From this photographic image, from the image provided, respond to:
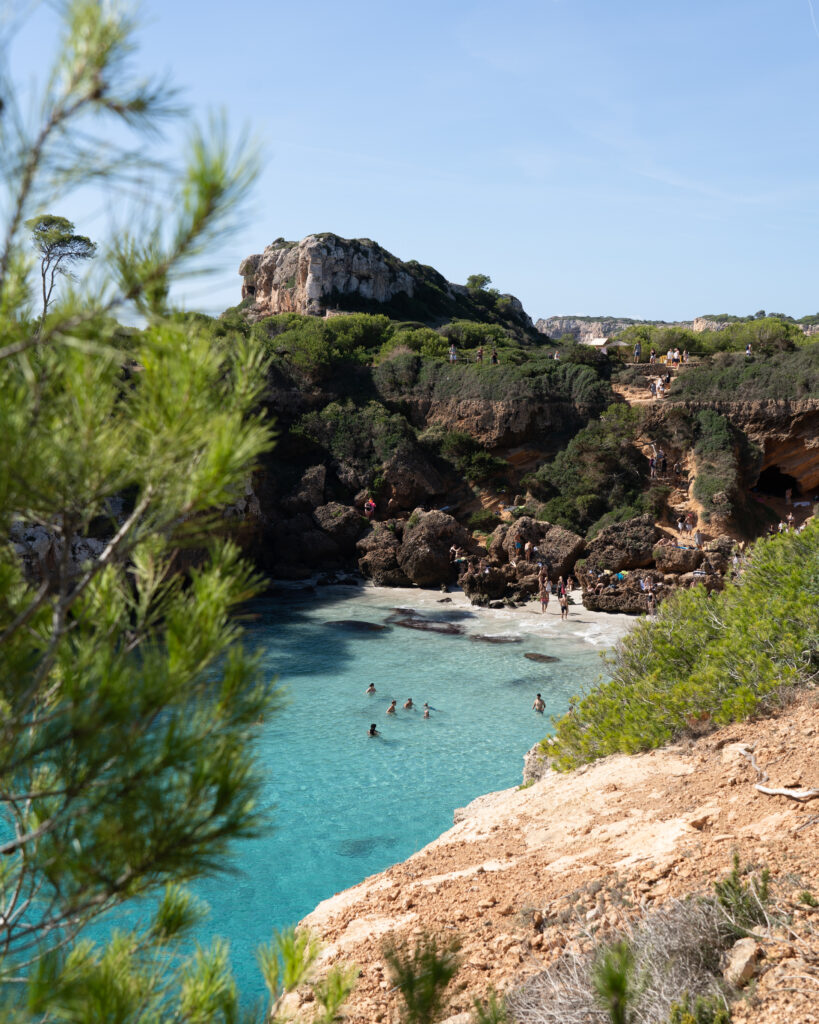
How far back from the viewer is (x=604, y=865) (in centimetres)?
576

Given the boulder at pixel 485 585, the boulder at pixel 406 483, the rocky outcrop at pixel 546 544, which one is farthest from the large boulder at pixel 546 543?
the boulder at pixel 406 483

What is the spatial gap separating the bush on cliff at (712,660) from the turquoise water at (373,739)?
12.8 feet

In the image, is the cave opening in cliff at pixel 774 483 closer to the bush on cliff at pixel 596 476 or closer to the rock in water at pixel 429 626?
the bush on cliff at pixel 596 476

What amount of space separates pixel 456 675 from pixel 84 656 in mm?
17219

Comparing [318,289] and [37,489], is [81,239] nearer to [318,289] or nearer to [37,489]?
[318,289]

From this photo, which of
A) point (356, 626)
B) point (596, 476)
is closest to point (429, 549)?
point (356, 626)

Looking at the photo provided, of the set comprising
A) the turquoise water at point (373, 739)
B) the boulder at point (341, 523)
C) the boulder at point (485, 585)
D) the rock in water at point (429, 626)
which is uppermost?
the boulder at point (341, 523)

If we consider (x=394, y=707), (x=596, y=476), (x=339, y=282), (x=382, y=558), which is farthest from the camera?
(x=339, y=282)

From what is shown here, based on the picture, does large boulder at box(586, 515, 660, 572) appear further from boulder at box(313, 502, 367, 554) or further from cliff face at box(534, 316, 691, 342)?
cliff face at box(534, 316, 691, 342)

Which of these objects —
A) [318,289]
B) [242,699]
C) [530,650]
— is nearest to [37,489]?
[242,699]

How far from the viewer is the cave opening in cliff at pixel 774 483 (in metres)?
33.3

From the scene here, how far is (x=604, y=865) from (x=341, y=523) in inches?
981

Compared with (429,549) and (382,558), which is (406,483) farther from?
(429,549)

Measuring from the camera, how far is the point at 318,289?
1923 inches
